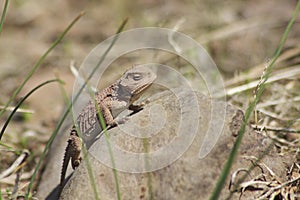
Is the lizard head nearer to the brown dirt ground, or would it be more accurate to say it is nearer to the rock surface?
the rock surface

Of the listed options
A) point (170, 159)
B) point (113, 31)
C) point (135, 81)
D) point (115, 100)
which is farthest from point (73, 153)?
point (113, 31)

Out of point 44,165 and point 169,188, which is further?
point 44,165

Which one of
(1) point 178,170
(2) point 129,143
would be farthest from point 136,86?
(1) point 178,170

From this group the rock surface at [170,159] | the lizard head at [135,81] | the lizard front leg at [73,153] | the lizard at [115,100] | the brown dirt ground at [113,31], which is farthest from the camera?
the brown dirt ground at [113,31]

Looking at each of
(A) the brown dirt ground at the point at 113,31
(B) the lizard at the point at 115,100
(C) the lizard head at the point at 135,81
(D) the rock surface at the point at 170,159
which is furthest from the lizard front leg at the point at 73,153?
(A) the brown dirt ground at the point at 113,31

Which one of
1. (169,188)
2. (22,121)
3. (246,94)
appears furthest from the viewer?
(22,121)

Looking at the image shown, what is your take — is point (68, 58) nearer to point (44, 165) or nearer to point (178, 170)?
point (44, 165)

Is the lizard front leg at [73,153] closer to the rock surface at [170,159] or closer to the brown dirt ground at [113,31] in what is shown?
the rock surface at [170,159]
